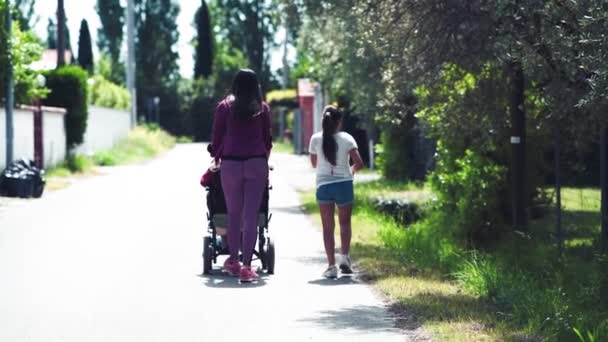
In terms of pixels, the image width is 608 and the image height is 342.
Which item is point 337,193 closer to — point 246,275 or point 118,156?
point 246,275

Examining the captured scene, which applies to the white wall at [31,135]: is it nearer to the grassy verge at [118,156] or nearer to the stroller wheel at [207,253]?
the grassy verge at [118,156]

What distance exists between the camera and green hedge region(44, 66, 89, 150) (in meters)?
34.3

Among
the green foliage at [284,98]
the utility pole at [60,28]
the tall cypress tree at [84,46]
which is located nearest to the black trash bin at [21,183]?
the utility pole at [60,28]

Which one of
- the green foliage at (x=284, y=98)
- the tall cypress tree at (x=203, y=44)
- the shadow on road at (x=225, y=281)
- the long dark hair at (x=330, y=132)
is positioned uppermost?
the tall cypress tree at (x=203, y=44)

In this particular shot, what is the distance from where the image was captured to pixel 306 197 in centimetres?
2366

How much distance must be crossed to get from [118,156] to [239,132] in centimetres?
3246

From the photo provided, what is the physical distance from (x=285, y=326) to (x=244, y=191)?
249 cm

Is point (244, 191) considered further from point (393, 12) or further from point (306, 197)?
point (306, 197)

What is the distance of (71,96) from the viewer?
3512cm

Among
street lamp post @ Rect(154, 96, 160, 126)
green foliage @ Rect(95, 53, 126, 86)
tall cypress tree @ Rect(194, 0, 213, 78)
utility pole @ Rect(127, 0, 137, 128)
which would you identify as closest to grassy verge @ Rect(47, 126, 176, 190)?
utility pole @ Rect(127, 0, 137, 128)

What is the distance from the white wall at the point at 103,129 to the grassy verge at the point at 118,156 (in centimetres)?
33

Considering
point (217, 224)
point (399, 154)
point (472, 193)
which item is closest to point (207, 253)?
point (217, 224)

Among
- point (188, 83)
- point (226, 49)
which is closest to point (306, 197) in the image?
point (188, 83)

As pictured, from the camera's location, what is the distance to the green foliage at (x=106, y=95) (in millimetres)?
46219
